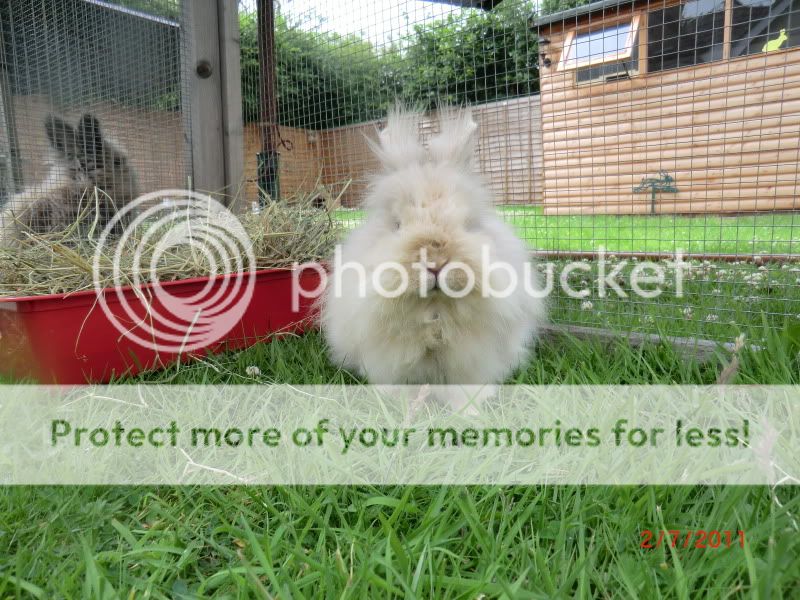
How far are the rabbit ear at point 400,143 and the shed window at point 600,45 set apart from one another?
893mm

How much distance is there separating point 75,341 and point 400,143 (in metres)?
1.31

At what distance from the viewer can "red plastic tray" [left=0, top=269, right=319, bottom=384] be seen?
1.72 meters

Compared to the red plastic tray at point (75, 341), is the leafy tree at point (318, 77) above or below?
above

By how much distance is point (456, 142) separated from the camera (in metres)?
1.74

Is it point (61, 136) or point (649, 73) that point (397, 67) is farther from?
point (61, 136)

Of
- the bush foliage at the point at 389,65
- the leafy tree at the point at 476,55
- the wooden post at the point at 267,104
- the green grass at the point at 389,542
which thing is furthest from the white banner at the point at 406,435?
the wooden post at the point at 267,104

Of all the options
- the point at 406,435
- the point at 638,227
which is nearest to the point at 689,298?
the point at 638,227

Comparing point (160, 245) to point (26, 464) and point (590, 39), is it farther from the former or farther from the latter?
point (590, 39)

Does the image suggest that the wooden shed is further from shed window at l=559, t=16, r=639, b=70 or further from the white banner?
the white banner

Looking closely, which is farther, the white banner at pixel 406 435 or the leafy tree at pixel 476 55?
the leafy tree at pixel 476 55

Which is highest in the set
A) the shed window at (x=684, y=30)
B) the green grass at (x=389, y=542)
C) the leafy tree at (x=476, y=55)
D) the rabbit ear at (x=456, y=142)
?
the shed window at (x=684, y=30)

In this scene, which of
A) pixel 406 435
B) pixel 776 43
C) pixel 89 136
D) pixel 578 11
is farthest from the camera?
pixel 776 43

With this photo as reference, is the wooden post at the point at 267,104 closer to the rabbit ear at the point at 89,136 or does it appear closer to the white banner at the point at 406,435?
the rabbit ear at the point at 89,136

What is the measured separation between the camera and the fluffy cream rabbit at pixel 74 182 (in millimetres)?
2896
